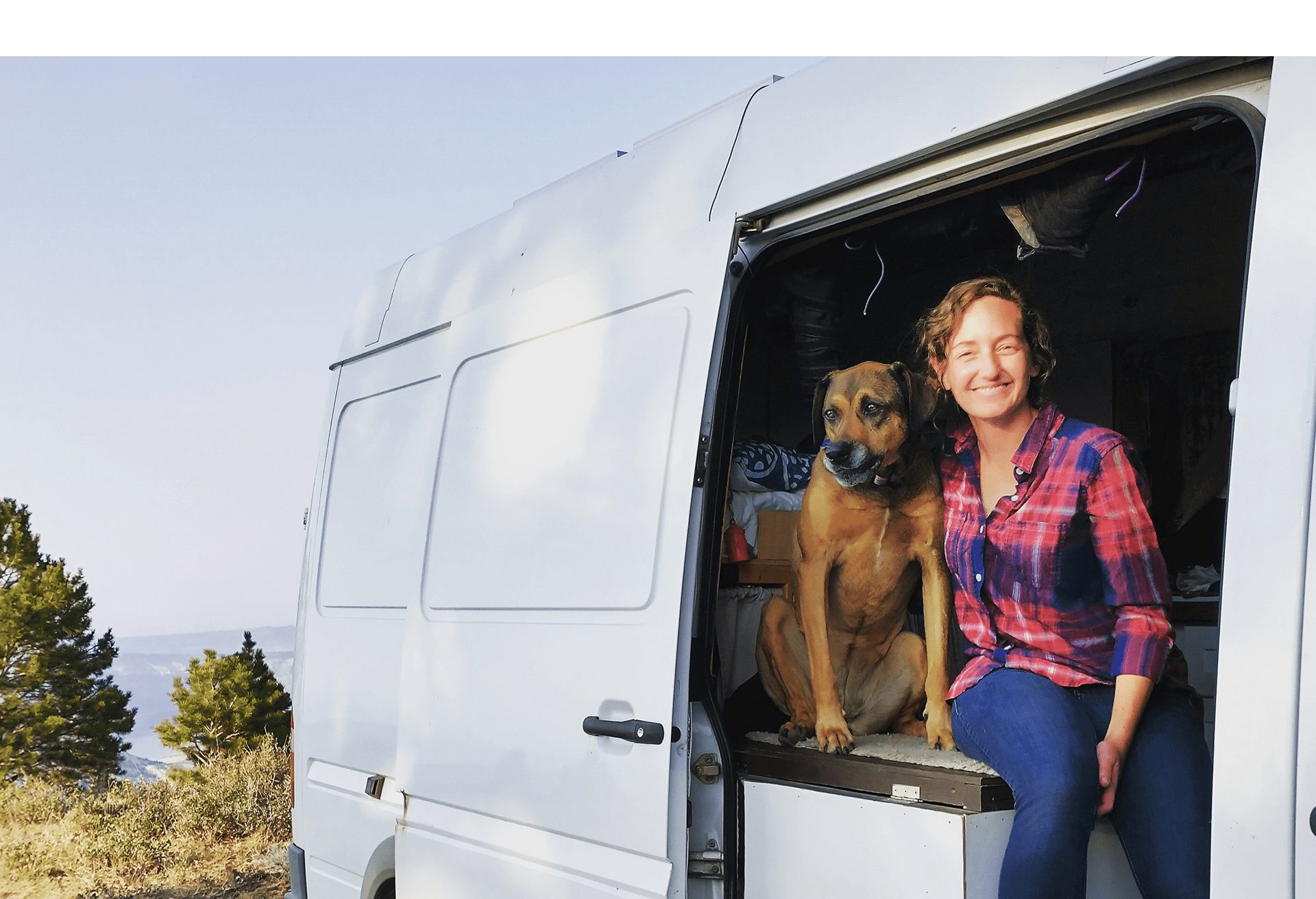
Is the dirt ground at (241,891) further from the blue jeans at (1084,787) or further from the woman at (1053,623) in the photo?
the blue jeans at (1084,787)

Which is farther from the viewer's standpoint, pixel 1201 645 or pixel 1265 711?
pixel 1201 645

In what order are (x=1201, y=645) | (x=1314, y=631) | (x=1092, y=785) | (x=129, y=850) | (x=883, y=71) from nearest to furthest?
1. (x=1314, y=631)
2. (x=1092, y=785)
3. (x=883, y=71)
4. (x=1201, y=645)
5. (x=129, y=850)

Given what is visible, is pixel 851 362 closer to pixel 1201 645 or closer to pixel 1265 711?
pixel 1201 645

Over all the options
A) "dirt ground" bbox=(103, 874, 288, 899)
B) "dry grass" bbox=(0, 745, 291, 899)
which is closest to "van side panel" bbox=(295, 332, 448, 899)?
"dirt ground" bbox=(103, 874, 288, 899)

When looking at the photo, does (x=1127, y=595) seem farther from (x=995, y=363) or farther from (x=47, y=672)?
(x=47, y=672)

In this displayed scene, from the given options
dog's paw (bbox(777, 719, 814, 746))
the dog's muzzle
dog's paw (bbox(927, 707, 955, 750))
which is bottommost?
dog's paw (bbox(777, 719, 814, 746))

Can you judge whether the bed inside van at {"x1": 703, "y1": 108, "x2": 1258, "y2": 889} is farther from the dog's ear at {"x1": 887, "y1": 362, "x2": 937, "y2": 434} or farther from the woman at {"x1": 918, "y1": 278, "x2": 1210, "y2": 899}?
the dog's ear at {"x1": 887, "y1": 362, "x2": 937, "y2": 434}

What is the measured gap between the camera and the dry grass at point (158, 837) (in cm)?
864

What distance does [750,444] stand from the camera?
382cm

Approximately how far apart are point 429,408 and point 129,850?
705 centimetres

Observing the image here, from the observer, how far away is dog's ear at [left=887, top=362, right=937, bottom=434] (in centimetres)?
312

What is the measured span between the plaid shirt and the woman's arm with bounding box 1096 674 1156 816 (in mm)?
71

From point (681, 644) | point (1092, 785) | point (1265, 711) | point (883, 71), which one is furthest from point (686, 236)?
point (1265, 711)

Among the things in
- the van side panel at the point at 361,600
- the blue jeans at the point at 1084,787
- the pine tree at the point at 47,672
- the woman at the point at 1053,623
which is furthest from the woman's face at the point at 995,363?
the pine tree at the point at 47,672
